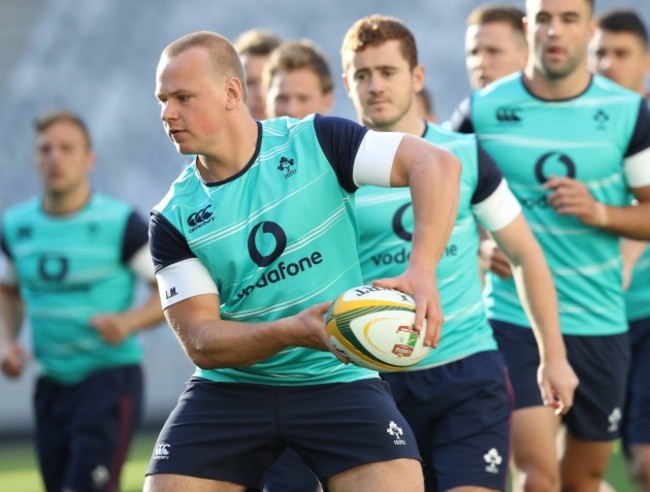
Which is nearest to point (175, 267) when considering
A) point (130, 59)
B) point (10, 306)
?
point (10, 306)

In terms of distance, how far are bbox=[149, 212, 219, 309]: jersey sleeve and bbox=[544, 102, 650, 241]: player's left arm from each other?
238 centimetres

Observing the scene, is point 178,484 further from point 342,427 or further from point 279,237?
point 279,237

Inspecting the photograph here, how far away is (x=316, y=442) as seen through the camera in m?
5.30

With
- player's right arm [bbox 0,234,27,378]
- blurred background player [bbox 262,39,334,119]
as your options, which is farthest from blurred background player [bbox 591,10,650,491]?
player's right arm [bbox 0,234,27,378]

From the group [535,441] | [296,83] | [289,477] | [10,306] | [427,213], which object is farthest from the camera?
[10,306]

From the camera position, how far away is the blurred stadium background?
1702 cm

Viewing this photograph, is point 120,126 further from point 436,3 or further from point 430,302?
point 430,302

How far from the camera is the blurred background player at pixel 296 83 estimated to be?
8.14m

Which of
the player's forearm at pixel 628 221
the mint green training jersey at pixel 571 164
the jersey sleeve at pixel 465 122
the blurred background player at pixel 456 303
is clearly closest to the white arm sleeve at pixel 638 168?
the mint green training jersey at pixel 571 164

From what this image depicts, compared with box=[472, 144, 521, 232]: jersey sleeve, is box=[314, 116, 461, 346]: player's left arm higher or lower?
higher

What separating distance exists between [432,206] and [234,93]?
95cm

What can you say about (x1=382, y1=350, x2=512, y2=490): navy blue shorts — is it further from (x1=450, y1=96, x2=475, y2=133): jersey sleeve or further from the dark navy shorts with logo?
(x1=450, y1=96, x2=475, y2=133): jersey sleeve

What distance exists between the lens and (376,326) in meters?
4.77

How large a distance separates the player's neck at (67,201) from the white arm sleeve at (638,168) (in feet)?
12.6
